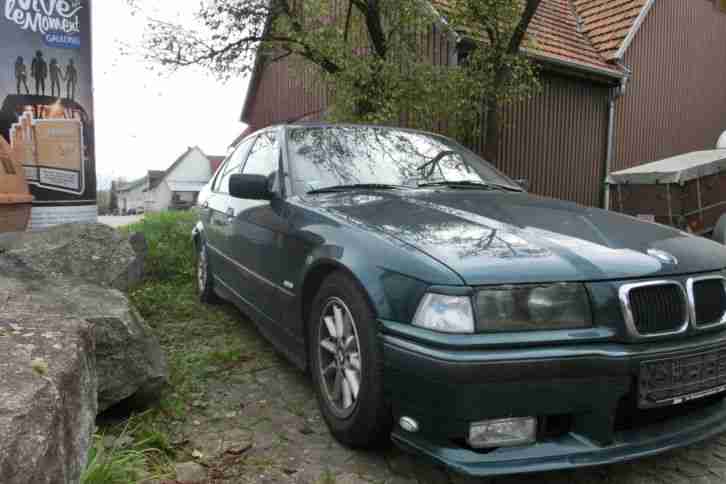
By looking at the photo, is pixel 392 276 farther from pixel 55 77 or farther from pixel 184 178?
pixel 184 178

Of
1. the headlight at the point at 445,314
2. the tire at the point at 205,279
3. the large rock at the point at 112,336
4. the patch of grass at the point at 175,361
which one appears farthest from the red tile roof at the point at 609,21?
the large rock at the point at 112,336

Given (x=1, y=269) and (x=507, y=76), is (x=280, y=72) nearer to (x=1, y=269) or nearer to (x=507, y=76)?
(x=507, y=76)

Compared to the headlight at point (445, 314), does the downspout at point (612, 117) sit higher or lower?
higher

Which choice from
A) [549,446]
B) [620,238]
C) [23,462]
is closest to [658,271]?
[620,238]

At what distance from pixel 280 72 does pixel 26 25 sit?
11.7 meters

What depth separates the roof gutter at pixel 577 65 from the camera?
31.5 ft

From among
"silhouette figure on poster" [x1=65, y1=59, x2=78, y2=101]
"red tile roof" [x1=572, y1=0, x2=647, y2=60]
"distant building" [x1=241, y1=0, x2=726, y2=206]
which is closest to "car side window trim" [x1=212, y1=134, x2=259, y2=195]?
"silhouette figure on poster" [x1=65, y1=59, x2=78, y2=101]

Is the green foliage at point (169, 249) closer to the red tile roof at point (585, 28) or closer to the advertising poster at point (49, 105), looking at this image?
the advertising poster at point (49, 105)

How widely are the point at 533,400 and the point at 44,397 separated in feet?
5.01

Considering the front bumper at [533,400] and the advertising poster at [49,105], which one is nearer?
the front bumper at [533,400]

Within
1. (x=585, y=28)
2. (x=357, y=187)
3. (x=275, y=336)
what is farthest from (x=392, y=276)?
(x=585, y=28)

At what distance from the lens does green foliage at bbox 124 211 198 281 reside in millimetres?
6340

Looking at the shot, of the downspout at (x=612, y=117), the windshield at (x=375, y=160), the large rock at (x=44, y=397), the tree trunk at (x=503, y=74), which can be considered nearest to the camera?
the large rock at (x=44, y=397)

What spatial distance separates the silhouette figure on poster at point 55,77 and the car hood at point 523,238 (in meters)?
3.96
